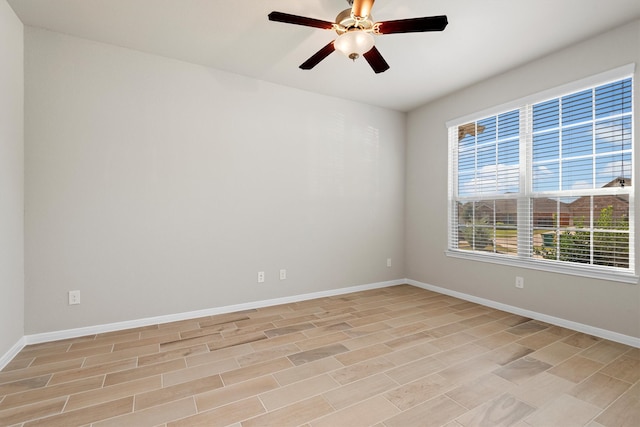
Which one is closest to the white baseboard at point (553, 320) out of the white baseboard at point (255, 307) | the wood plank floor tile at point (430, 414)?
the white baseboard at point (255, 307)

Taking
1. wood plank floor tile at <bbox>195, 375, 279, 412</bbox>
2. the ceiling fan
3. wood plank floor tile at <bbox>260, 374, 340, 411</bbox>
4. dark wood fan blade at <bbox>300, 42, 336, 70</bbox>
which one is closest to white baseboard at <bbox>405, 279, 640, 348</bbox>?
wood plank floor tile at <bbox>260, 374, 340, 411</bbox>

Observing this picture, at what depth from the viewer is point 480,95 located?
12.0 feet

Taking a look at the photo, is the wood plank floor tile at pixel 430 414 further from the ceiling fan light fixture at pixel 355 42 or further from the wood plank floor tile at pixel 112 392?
the ceiling fan light fixture at pixel 355 42

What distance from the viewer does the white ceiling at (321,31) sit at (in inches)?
90.0

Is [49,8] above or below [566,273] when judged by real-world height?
above

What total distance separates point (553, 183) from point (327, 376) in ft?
9.45

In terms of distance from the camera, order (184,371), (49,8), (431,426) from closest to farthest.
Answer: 1. (431,426)
2. (184,371)
3. (49,8)

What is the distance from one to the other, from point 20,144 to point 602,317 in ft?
16.9

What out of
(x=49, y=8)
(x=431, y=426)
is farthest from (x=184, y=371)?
(x=49, y=8)

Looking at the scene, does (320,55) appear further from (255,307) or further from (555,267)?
(555,267)

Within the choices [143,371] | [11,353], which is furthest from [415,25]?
[11,353]

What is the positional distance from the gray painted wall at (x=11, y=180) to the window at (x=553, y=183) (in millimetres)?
4486

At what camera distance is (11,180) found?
230cm

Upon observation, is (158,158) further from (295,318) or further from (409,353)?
(409,353)
